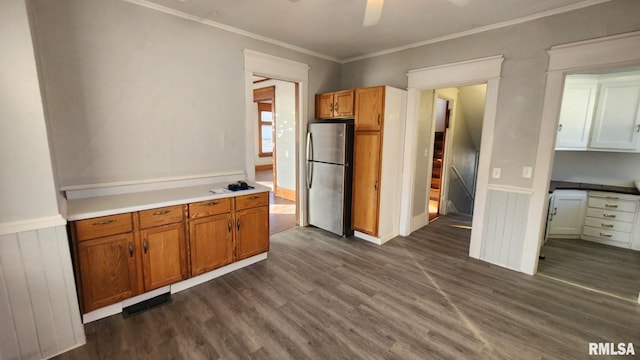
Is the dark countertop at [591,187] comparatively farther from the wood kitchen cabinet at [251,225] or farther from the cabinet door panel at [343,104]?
the wood kitchen cabinet at [251,225]

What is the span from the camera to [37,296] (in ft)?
5.80

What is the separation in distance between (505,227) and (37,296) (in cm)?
422

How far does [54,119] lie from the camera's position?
2268mm

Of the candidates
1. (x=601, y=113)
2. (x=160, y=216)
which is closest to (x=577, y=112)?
(x=601, y=113)

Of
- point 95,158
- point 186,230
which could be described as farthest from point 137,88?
point 186,230

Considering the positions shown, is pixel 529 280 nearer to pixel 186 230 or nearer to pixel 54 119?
pixel 186 230

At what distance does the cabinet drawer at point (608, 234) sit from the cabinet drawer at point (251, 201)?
4652 millimetres

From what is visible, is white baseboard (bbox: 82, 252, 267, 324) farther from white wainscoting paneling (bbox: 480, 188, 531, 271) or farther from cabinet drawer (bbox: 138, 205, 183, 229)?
white wainscoting paneling (bbox: 480, 188, 531, 271)

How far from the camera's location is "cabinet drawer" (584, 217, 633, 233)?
3.70 metres

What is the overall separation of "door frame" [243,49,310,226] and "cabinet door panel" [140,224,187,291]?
1252mm

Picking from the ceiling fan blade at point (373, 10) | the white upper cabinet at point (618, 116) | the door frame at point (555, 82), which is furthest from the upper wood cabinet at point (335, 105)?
the white upper cabinet at point (618, 116)

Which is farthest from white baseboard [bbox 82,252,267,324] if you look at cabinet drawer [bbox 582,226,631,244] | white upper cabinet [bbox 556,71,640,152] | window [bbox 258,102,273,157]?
window [bbox 258,102,273,157]

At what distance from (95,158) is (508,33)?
4.34 metres

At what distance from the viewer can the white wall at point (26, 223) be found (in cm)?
158
